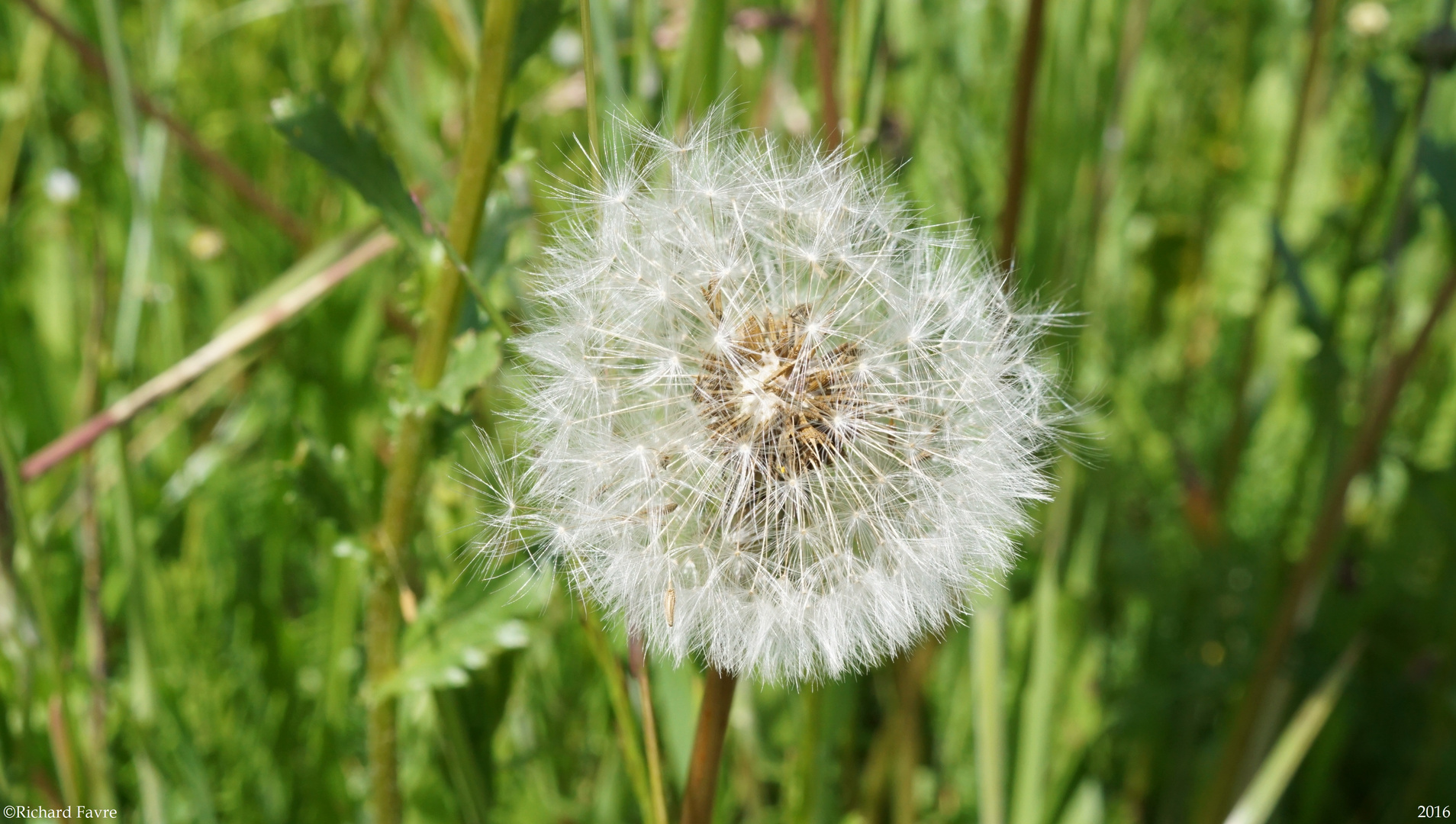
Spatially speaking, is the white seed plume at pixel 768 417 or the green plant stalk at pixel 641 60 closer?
the white seed plume at pixel 768 417

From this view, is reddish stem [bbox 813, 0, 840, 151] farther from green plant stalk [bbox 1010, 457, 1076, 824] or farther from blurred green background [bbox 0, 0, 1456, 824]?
green plant stalk [bbox 1010, 457, 1076, 824]

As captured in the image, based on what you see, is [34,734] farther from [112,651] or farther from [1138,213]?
[1138,213]

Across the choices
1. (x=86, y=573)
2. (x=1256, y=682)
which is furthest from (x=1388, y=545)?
(x=86, y=573)

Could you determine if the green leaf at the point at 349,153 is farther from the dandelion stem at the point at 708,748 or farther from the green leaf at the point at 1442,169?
the green leaf at the point at 1442,169

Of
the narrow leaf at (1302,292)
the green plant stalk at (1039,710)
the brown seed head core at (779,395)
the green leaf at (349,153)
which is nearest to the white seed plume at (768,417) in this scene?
the brown seed head core at (779,395)

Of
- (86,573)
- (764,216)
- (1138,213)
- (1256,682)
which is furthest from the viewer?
(1138,213)

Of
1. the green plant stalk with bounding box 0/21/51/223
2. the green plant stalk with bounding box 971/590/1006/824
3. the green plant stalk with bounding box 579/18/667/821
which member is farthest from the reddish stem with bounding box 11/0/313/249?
the green plant stalk with bounding box 971/590/1006/824

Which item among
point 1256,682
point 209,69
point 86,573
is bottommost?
point 1256,682
